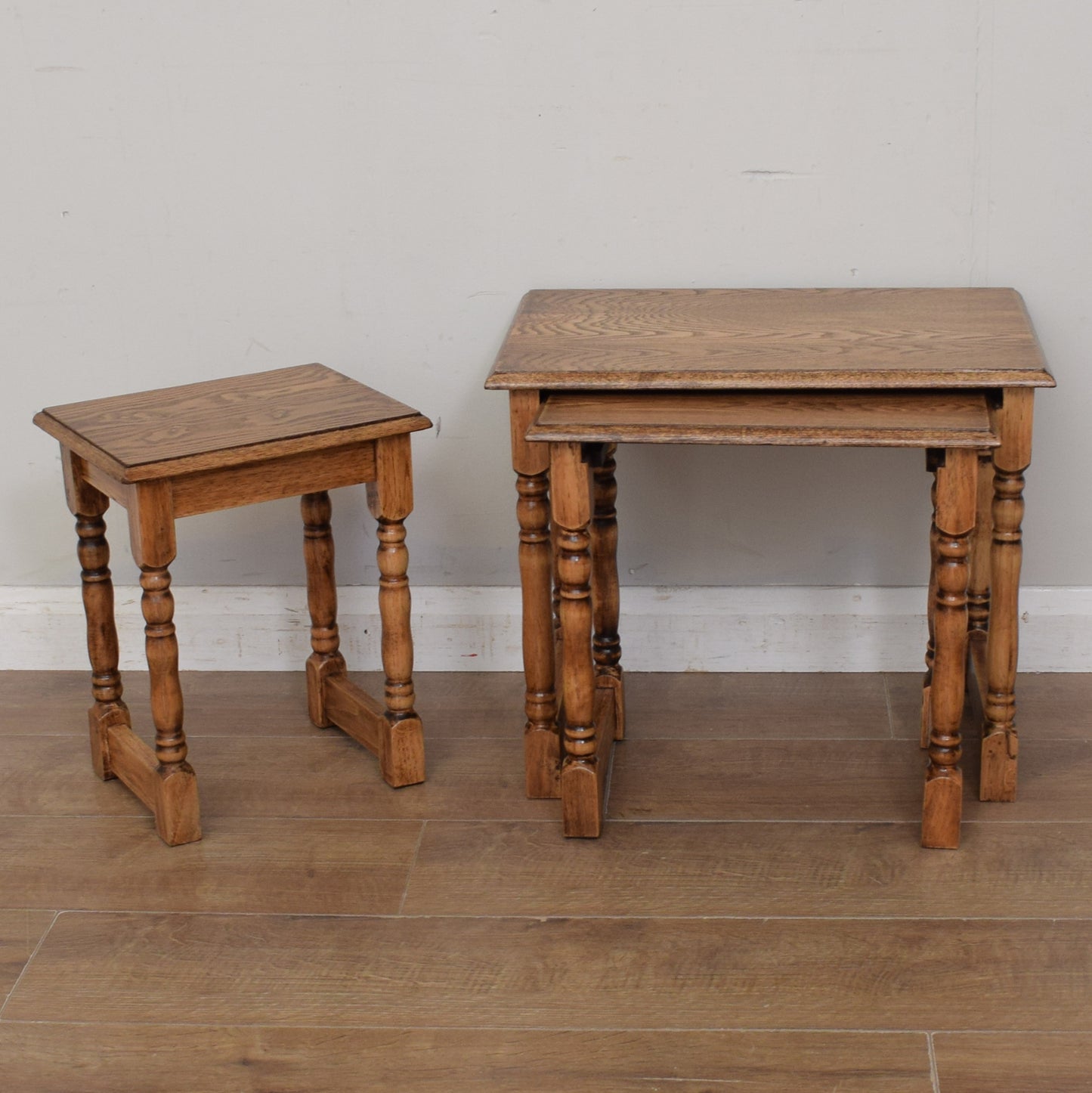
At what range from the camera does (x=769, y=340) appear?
2.14 metres

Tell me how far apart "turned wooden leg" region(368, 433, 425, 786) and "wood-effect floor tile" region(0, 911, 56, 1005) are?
57 cm

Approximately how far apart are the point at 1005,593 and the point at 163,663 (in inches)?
47.8

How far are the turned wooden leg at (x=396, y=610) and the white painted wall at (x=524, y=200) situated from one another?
434mm

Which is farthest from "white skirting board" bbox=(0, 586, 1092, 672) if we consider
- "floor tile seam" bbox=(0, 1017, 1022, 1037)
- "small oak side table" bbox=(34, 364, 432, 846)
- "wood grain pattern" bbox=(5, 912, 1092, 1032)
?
"floor tile seam" bbox=(0, 1017, 1022, 1037)

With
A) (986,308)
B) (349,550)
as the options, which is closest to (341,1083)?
(349,550)

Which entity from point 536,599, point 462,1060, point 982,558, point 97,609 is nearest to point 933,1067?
point 462,1060

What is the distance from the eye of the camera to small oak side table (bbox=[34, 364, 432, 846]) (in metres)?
2.03

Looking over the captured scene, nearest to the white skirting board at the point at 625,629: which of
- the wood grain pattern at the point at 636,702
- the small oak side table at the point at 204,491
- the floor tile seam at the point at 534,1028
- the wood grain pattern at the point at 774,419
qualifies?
the wood grain pattern at the point at 636,702

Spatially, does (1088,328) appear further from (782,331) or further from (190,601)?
(190,601)

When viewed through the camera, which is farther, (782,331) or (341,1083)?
(782,331)

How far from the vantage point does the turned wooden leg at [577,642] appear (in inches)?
78.2

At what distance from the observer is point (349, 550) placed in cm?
272

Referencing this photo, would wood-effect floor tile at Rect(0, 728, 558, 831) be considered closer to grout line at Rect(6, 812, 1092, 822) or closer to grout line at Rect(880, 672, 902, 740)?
grout line at Rect(6, 812, 1092, 822)

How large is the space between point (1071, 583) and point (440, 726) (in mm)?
1142
